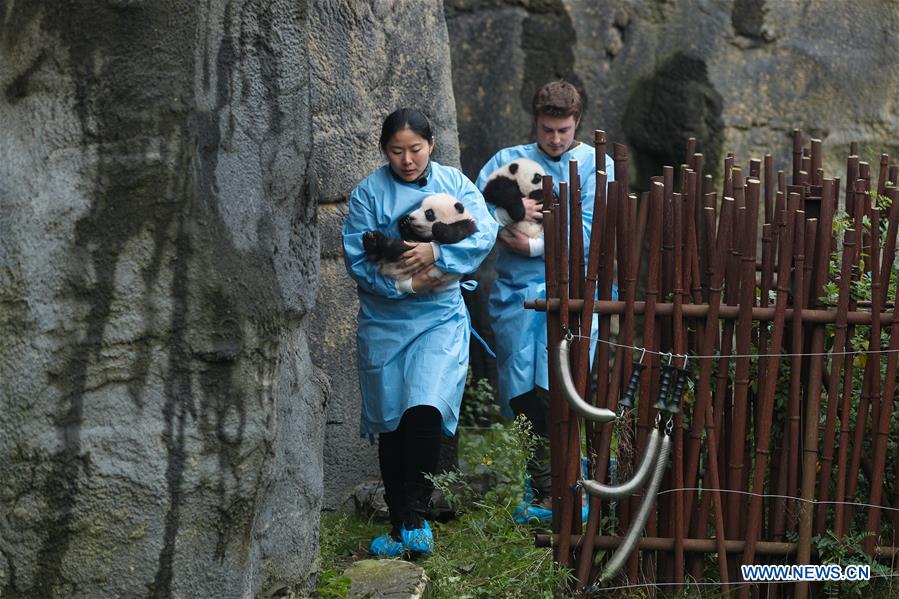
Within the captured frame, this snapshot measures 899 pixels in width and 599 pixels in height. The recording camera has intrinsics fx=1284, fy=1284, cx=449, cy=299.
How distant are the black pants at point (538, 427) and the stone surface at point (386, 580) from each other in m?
0.97

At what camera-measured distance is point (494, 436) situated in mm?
6246

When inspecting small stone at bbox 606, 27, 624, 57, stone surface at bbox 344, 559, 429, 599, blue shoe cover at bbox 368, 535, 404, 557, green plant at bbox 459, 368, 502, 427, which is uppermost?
small stone at bbox 606, 27, 624, 57

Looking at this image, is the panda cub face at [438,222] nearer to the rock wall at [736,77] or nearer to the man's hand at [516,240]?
the man's hand at [516,240]

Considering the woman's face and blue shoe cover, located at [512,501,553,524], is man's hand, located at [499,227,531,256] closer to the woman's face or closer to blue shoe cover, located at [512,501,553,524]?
the woman's face

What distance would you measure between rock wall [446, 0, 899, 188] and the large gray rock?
1612 mm

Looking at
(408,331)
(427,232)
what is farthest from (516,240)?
(408,331)

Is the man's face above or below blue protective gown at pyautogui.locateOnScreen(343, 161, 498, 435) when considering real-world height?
above

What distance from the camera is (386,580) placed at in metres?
4.22

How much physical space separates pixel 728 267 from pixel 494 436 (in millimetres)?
2411

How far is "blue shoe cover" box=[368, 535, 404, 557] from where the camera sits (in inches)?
186

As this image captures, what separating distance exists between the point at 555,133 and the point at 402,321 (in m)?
1.18

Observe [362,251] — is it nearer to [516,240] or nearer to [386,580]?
[516,240]

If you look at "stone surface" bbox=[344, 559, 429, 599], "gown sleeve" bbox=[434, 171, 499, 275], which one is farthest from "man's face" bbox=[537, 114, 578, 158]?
"stone surface" bbox=[344, 559, 429, 599]

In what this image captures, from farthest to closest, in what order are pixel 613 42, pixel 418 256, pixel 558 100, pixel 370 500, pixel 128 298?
pixel 613 42 → pixel 370 500 → pixel 558 100 → pixel 418 256 → pixel 128 298
